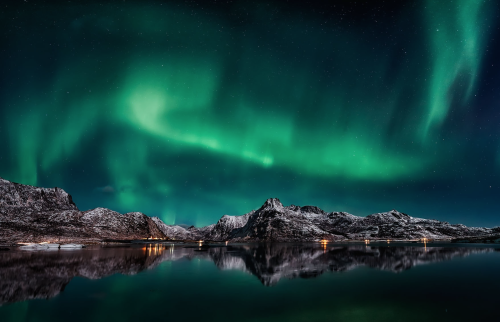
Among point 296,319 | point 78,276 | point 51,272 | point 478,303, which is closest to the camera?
point 296,319

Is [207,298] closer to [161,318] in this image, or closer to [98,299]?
[161,318]

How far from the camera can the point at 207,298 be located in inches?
1156

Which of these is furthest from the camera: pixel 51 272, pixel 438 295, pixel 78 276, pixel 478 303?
pixel 51 272

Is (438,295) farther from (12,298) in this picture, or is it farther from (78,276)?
(78,276)

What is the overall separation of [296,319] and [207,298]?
37.0 ft

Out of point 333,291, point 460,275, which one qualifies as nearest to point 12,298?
point 333,291

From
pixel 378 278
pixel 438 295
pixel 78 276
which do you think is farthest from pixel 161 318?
pixel 378 278

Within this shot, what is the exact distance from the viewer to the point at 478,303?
93.0 feet

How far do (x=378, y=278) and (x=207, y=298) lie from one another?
95.4 feet

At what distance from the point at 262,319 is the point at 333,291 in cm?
1397

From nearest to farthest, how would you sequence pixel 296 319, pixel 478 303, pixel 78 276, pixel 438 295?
pixel 296 319 < pixel 478 303 < pixel 438 295 < pixel 78 276

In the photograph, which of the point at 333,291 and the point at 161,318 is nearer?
the point at 161,318

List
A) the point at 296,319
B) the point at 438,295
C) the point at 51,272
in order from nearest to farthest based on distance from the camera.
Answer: the point at 296,319 < the point at 438,295 < the point at 51,272

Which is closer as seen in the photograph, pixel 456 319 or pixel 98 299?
pixel 456 319
